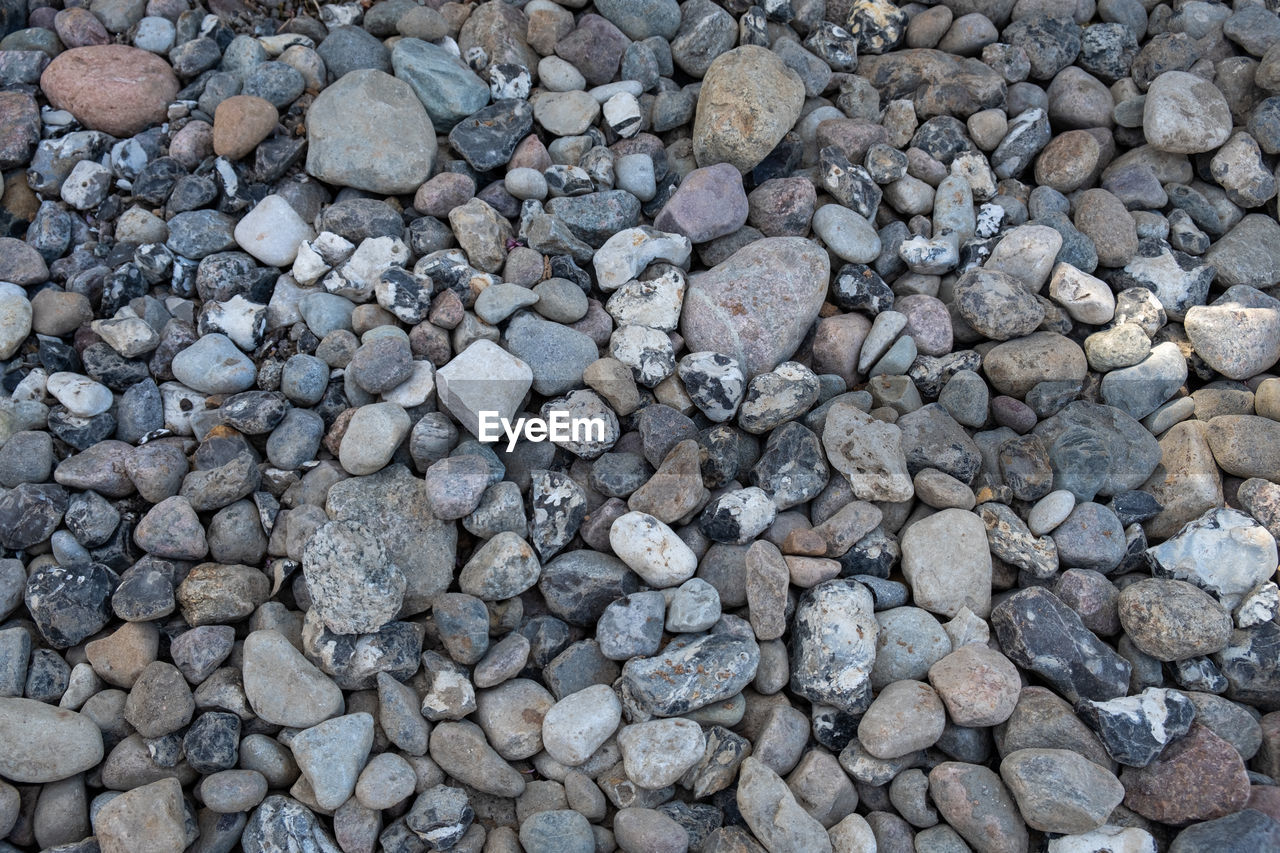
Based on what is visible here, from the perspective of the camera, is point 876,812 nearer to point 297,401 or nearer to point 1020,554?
point 1020,554

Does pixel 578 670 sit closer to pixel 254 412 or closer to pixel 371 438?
pixel 371 438

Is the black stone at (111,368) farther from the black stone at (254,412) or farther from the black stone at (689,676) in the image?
the black stone at (689,676)

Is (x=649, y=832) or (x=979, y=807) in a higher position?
(x=979, y=807)

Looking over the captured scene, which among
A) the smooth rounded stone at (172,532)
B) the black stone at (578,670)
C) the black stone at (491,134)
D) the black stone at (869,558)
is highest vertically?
the black stone at (491,134)

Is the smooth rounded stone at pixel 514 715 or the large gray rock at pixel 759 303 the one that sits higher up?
the large gray rock at pixel 759 303

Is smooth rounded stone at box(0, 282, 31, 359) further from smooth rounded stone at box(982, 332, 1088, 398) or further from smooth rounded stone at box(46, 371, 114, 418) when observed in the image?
smooth rounded stone at box(982, 332, 1088, 398)

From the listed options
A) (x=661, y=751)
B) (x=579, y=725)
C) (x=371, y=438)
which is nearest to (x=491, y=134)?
(x=371, y=438)

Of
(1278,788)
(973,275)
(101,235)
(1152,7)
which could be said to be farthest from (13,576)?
(1152,7)

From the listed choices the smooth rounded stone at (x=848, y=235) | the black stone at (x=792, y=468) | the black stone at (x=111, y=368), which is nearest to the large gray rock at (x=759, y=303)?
the smooth rounded stone at (x=848, y=235)
